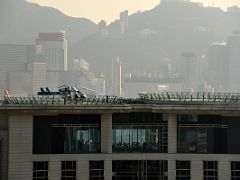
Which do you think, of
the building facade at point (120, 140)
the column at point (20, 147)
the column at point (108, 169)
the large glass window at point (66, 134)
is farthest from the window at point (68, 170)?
the column at point (20, 147)

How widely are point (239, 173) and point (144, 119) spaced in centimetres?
687

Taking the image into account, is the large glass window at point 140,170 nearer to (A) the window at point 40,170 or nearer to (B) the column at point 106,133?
(B) the column at point 106,133

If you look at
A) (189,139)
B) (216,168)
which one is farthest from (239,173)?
(189,139)

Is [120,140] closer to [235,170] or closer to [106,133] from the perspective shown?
[106,133]

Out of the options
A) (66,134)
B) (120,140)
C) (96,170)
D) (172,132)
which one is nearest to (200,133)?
(172,132)

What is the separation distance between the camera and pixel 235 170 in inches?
1293

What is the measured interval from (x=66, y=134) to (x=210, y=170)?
30.7 ft

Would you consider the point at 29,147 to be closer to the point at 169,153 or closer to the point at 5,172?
the point at 5,172

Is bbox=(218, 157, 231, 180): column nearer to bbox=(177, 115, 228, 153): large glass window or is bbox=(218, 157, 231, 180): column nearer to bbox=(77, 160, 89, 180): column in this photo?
bbox=(177, 115, 228, 153): large glass window

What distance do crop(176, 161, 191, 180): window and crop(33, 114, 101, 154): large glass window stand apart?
206 inches

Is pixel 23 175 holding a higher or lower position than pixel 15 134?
lower

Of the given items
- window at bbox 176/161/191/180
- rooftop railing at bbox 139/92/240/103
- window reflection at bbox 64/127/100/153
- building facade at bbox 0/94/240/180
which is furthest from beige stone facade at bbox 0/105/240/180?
rooftop railing at bbox 139/92/240/103

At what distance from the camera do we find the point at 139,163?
109ft

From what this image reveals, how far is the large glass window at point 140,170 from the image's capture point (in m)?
33.0
